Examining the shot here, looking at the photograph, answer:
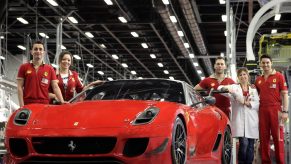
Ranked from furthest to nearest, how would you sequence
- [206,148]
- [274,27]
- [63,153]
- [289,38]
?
1. [274,27]
2. [289,38]
3. [206,148]
4. [63,153]

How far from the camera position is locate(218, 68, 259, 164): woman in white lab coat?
25.5ft

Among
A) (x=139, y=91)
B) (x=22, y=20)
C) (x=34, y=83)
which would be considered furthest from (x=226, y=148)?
(x=22, y=20)

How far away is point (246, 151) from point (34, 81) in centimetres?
356

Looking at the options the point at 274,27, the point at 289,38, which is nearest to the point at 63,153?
the point at 289,38

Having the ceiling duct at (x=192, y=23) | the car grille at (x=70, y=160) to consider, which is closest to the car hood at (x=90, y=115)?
the car grille at (x=70, y=160)

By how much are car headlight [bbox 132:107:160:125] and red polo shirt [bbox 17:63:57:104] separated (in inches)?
102

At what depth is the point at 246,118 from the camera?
25.9 ft

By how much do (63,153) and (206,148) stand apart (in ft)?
6.41

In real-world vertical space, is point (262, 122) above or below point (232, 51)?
below

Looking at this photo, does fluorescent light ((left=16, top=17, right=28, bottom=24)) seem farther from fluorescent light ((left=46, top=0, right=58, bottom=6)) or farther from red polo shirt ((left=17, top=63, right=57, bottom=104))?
red polo shirt ((left=17, top=63, right=57, bottom=104))

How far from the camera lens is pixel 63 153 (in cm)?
444

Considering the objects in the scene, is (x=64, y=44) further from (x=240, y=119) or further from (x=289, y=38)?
(x=240, y=119)

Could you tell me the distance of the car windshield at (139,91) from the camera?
573 cm

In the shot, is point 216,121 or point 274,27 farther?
point 274,27
